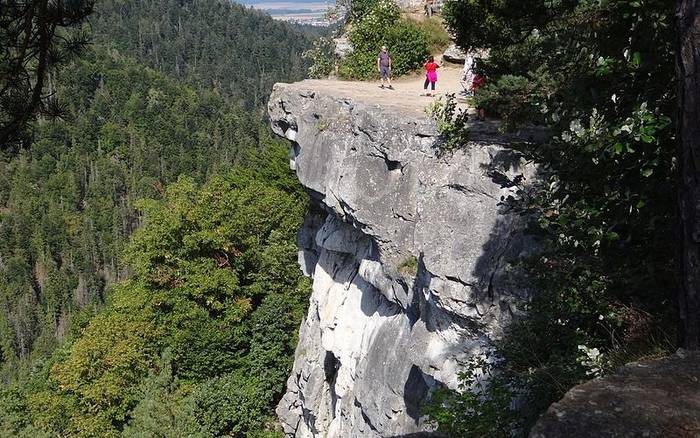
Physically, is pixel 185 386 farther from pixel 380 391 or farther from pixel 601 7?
pixel 601 7

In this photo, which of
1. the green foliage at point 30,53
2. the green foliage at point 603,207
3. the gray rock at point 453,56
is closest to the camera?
the green foliage at point 603,207

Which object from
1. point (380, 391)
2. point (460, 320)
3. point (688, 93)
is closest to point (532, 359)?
point (460, 320)

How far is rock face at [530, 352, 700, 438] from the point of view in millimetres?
2562

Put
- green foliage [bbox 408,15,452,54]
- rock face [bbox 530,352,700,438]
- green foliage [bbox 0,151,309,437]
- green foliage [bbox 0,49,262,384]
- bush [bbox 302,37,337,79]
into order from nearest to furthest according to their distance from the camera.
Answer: rock face [bbox 530,352,700,438] → green foliage [bbox 408,15,452,54] → green foliage [bbox 0,151,309,437] → bush [bbox 302,37,337,79] → green foliage [bbox 0,49,262,384]

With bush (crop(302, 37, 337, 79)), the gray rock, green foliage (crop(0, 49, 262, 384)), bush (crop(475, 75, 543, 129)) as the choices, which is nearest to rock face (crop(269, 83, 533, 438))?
bush (crop(475, 75, 543, 129))

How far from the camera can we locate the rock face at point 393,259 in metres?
8.28

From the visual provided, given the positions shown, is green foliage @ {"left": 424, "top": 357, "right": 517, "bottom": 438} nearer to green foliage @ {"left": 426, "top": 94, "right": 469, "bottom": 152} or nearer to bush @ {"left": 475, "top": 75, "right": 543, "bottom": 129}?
bush @ {"left": 475, "top": 75, "right": 543, "bottom": 129}

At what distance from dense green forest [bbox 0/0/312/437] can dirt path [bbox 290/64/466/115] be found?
555cm

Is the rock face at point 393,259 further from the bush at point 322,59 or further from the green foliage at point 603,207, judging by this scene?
the bush at point 322,59

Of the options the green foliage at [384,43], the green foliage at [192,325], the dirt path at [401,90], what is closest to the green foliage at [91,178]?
the green foliage at [192,325]

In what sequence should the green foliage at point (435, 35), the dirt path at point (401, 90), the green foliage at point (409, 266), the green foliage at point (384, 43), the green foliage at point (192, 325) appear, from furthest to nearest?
the green foliage at point (192, 325), the green foliage at point (435, 35), the green foliage at point (384, 43), the dirt path at point (401, 90), the green foliage at point (409, 266)

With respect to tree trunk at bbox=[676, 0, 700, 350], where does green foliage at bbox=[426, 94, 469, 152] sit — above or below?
below

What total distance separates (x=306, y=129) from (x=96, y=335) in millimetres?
11288

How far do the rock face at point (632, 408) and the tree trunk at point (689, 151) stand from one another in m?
0.74
